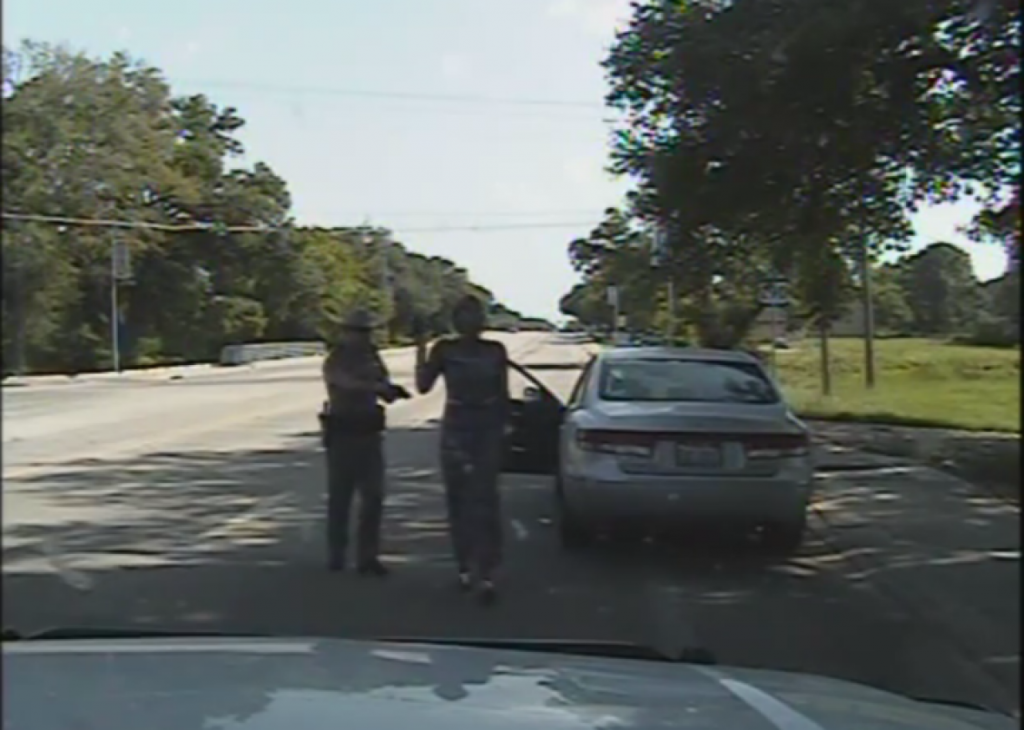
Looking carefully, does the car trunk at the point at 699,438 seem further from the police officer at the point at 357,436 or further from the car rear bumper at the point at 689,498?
the police officer at the point at 357,436

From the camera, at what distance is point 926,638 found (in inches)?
276

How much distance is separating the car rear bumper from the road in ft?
0.99

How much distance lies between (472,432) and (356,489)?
27.9 inches

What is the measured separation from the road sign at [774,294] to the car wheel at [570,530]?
71.4 inches

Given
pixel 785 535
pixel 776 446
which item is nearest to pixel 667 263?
pixel 785 535

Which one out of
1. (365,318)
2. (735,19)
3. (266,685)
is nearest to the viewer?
(266,685)

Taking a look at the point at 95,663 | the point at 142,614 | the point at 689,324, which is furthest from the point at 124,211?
the point at 689,324

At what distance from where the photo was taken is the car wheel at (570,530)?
1015 centimetres

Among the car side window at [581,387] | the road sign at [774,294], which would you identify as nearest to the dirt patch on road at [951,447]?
the road sign at [774,294]

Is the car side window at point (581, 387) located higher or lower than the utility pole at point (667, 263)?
lower

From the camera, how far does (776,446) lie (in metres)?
9.17

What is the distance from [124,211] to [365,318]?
2.17m

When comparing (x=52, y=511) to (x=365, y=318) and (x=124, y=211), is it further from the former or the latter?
(x=124, y=211)

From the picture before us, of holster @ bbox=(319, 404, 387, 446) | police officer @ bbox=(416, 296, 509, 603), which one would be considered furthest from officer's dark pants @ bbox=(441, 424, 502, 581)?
holster @ bbox=(319, 404, 387, 446)
